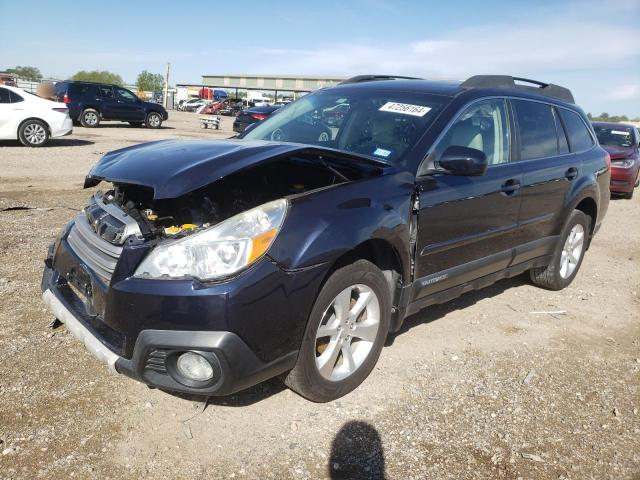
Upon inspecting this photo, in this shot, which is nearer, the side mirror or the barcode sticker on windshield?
the side mirror

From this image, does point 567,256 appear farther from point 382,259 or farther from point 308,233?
point 308,233

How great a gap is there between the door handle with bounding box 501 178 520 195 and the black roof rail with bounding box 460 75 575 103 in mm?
718

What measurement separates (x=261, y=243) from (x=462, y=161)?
141 cm

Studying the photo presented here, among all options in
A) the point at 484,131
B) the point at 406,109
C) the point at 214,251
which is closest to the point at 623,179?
the point at 484,131

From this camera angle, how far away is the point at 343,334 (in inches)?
113

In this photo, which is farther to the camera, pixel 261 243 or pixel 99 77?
pixel 99 77

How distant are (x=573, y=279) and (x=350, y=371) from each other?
136 inches

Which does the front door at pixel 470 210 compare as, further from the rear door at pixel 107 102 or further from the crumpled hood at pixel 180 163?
the rear door at pixel 107 102

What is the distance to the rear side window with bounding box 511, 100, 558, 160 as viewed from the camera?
13.5ft

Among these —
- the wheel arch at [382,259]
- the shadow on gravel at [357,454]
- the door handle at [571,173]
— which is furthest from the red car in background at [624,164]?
the shadow on gravel at [357,454]

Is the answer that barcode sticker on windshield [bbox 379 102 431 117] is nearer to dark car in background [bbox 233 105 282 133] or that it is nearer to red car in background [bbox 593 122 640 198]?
red car in background [bbox 593 122 640 198]

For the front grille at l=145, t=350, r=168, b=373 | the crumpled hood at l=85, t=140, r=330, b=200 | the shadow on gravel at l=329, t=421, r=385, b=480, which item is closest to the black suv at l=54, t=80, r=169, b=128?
the crumpled hood at l=85, t=140, r=330, b=200

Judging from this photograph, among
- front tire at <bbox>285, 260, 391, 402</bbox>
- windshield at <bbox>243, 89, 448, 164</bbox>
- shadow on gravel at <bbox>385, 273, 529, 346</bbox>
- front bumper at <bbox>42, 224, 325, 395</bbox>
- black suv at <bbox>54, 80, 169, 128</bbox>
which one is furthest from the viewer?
black suv at <bbox>54, 80, 169, 128</bbox>

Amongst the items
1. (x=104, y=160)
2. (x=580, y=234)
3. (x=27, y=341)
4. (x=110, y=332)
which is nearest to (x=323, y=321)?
(x=110, y=332)
